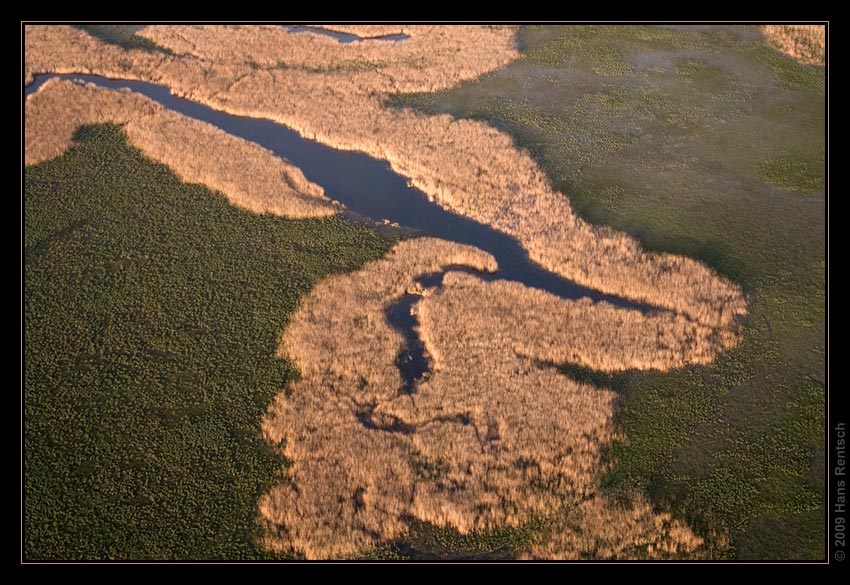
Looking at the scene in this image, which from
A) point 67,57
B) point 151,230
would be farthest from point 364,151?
point 67,57

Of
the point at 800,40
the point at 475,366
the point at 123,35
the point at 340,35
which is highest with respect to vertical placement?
the point at 800,40

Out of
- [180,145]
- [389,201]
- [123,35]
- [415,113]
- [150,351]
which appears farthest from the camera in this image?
[123,35]

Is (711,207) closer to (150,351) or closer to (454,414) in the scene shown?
(454,414)

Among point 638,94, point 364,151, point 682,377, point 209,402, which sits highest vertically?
point 638,94

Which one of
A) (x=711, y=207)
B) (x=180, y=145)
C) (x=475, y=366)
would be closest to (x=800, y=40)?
(x=711, y=207)

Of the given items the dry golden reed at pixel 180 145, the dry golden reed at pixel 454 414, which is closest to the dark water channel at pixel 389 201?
the dry golden reed at pixel 454 414

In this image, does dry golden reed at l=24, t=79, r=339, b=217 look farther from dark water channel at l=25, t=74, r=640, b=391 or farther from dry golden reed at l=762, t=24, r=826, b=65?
dry golden reed at l=762, t=24, r=826, b=65
